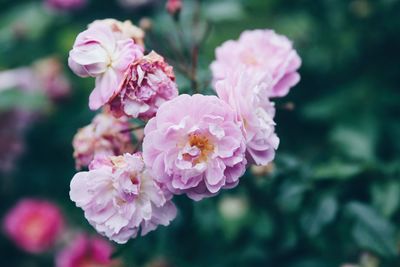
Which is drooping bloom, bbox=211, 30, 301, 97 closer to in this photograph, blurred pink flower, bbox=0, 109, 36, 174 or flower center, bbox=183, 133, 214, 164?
flower center, bbox=183, 133, 214, 164

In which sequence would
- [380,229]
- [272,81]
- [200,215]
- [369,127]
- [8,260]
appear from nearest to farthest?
[272,81], [380,229], [200,215], [369,127], [8,260]

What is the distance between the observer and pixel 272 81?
4.58 ft

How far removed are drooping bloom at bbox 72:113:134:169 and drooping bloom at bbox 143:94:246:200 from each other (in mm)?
226

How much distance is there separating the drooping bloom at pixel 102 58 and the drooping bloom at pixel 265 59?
0.25 metres

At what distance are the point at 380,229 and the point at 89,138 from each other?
80 cm

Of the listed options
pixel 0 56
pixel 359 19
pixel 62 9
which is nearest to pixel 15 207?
pixel 0 56

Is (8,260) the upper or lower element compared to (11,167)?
→ lower

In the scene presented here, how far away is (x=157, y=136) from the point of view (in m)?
1.18

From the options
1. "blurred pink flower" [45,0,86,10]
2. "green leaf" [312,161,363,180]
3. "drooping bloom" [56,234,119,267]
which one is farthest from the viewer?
"blurred pink flower" [45,0,86,10]

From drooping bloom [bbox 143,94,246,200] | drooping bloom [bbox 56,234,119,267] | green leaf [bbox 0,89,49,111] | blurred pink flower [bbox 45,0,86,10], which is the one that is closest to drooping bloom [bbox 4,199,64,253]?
drooping bloom [bbox 56,234,119,267]

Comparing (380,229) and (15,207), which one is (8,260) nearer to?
(15,207)

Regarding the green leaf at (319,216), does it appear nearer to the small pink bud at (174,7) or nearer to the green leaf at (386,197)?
the green leaf at (386,197)

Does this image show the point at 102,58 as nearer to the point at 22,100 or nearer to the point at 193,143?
the point at 193,143

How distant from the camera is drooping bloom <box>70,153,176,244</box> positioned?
1203 mm
